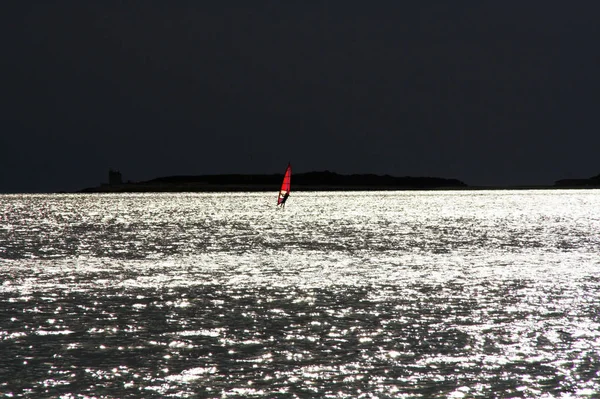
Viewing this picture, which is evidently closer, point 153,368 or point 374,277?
point 153,368

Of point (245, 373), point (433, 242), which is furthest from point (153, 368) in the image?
point (433, 242)

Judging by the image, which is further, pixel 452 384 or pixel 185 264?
pixel 185 264

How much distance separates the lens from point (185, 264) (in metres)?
44.9

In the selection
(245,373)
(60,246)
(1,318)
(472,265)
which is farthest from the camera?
(60,246)

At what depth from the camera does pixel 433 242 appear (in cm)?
6481

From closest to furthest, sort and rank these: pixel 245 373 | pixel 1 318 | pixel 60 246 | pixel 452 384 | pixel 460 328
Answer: pixel 452 384
pixel 245 373
pixel 460 328
pixel 1 318
pixel 60 246

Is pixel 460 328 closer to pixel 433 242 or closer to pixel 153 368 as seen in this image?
pixel 153 368

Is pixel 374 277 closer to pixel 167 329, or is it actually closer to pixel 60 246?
pixel 167 329

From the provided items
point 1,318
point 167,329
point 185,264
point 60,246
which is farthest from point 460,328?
point 60,246

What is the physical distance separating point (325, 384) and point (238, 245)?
152ft

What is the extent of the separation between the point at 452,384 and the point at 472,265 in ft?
93.7

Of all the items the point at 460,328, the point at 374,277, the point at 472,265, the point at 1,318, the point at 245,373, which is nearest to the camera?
the point at 245,373

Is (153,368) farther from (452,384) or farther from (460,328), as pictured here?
(460,328)

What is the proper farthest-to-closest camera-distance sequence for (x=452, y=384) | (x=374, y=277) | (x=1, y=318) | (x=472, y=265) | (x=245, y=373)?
1. (x=472, y=265)
2. (x=374, y=277)
3. (x=1, y=318)
4. (x=245, y=373)
5. (x=452, y=384)
